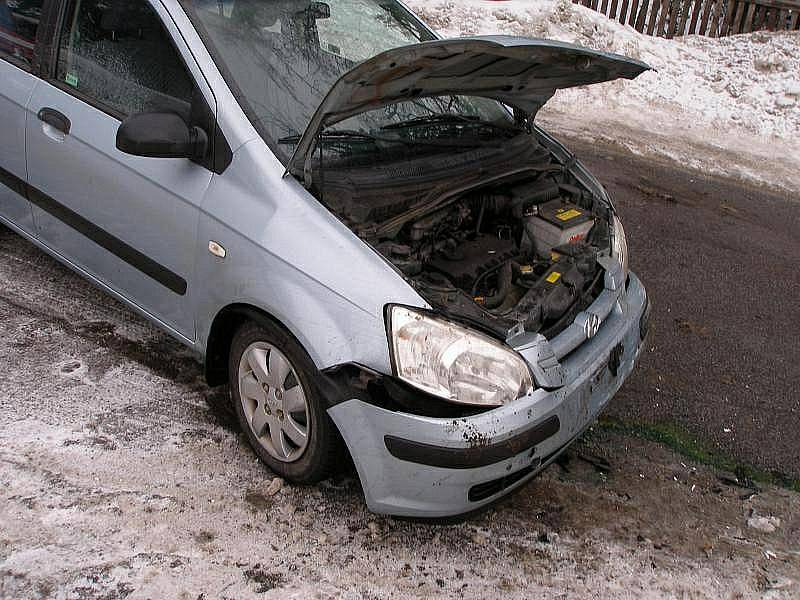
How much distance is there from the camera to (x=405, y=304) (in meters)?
2.60

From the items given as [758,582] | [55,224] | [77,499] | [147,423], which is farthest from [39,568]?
[758,582]

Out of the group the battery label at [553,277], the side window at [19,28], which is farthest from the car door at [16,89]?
the battery label at [553,277]

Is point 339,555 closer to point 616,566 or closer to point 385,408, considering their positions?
point 385,408

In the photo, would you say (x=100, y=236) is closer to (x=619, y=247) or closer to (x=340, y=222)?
(x=340, y=222)

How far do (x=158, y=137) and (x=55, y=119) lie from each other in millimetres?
909

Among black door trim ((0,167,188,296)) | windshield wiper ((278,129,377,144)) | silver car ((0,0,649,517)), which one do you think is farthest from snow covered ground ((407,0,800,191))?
black door trim ((0,167,188,296))

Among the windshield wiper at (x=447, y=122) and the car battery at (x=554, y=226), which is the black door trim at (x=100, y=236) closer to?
the windshield wiper at (x=447, y=122)

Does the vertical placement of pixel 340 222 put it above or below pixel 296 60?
below

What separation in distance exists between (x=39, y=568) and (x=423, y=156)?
6.96 feet

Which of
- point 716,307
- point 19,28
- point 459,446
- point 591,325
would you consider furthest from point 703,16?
point 459,446

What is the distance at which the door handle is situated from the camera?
3.43 m

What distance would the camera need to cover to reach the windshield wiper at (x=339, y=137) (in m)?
2.99

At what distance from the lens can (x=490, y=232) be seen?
351 centimetres

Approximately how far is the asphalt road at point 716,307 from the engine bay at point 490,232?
96 centimetres
